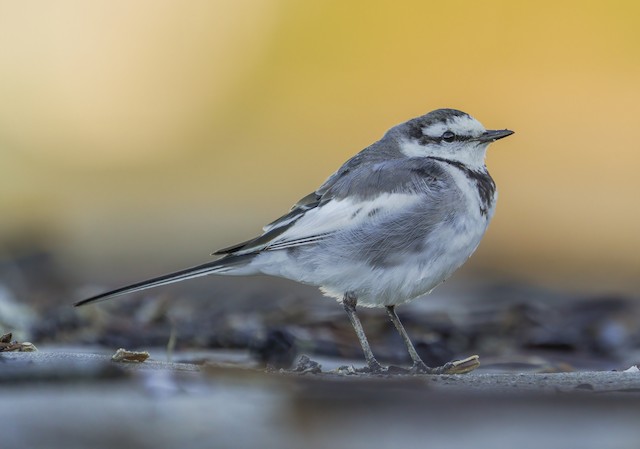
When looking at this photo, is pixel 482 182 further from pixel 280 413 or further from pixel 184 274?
pixel 280 413

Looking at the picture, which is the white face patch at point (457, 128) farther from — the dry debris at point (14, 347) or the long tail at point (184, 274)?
the dry debris at point (14, 347)

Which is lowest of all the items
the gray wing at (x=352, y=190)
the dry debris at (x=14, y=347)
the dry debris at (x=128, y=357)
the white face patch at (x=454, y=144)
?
the dry debris at (x=128, y=357)

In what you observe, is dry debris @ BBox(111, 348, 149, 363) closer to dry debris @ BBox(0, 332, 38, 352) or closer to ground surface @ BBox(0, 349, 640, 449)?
dry debris @ BBox(0, 332, 38, 352)

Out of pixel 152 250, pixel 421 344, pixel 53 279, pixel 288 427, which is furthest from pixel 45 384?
pixel 152 250

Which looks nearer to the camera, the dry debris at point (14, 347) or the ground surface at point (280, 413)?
the ground surface at point (280, 413)

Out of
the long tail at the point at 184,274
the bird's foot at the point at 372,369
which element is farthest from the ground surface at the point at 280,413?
the long tail at the point at 184,274

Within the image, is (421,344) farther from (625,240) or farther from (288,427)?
(625,240)

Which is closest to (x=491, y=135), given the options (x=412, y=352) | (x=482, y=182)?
(x=482, y=182)
